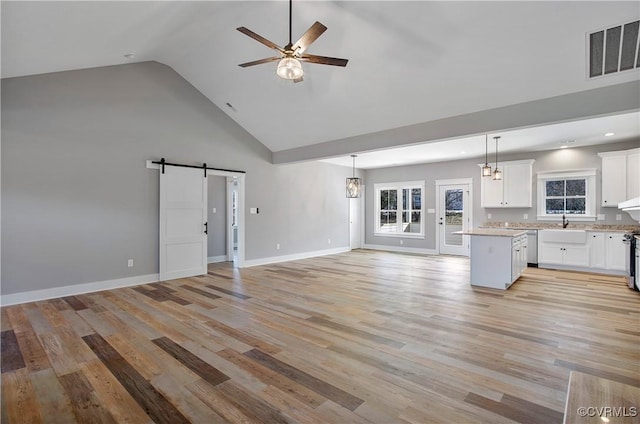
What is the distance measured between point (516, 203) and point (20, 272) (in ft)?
32.0

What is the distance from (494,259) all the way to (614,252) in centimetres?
310

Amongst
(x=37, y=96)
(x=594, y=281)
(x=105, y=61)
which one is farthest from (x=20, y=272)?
(x=594, y=281)

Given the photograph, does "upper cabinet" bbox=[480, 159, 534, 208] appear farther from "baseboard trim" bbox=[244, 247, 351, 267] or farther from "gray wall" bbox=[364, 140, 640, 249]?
"baseboard trim" bbox=[244, 247, 351, 267]

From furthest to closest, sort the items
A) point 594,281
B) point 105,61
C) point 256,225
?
point 256,225 → point 594,281 → point 105,61

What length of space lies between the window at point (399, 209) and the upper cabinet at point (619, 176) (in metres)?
4.18

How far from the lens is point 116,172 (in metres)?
5.29

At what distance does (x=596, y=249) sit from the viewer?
641 centimetres

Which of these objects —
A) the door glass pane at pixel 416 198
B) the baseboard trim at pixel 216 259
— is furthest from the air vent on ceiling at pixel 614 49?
the baseboard trim at pixel 216 259

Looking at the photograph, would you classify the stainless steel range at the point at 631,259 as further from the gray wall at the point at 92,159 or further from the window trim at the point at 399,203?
the gray wall at the point at 92,159

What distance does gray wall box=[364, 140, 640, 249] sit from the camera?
682 cm

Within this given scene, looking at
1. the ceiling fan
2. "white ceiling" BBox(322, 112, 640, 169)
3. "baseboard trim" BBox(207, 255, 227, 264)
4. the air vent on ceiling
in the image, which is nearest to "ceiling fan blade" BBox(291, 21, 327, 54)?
the ceiling fan

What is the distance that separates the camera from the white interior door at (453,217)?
8797 millimetres

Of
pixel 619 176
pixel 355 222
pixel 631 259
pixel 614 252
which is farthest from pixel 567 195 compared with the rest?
pixel 355 222

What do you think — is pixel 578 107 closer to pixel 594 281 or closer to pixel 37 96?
pixel 594 281
